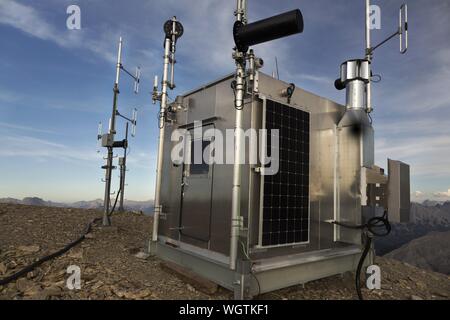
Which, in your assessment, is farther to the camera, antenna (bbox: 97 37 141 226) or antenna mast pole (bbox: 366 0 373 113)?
antenna (bbox: 97 37 141 226)

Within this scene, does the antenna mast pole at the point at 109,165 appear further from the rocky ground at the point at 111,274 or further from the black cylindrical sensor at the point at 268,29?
the black cylindrical sensor at the point at 268,29

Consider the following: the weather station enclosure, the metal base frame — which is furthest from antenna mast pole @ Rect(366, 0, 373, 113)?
the metal base frame

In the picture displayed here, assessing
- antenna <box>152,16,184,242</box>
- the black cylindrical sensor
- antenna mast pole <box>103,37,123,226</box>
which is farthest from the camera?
antenna mast pole <box>103,37,123,226</box>

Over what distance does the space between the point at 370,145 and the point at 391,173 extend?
766 mm

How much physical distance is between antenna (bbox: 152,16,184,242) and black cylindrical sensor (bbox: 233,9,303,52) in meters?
2.90

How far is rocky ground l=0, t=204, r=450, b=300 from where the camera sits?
4797 mm

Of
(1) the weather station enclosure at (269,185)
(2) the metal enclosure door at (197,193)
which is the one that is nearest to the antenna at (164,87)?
(1) the weather station enclosure at (269,185)

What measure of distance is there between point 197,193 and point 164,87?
282cm

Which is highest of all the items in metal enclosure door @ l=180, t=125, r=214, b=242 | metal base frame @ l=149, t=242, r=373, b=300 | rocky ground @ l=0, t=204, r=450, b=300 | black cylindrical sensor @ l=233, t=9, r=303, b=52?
black cylindrical sensor @ l=233, t=9, r=303, b=52

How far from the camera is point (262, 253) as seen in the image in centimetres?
487

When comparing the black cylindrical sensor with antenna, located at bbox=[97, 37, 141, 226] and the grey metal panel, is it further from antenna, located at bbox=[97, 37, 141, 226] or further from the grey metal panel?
antenna, located at bbox=[97, 37, 141, 226]

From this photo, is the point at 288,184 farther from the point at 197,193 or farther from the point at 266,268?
the point at 197,193
